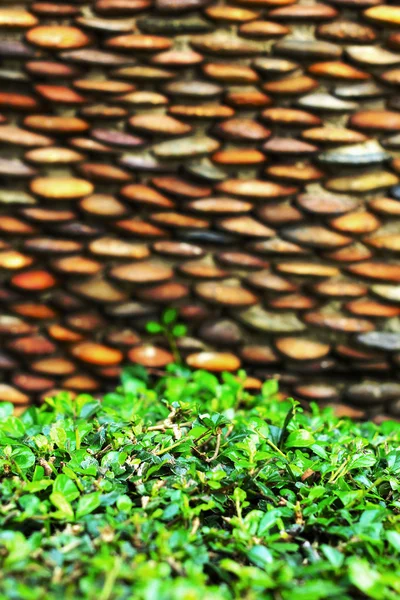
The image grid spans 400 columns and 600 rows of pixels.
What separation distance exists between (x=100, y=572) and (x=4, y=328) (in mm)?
1393

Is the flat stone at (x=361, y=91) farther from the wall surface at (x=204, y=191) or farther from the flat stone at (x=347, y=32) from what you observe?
the flat stone at (x=347, y=32)

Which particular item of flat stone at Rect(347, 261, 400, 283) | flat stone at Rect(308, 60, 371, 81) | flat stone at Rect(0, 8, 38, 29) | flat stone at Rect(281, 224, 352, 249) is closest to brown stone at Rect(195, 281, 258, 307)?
flat stone at Rect(281, 224, 352, 249)

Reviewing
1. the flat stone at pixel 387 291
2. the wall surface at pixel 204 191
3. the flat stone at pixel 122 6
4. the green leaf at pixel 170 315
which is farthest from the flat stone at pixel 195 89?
the flat stone at pixel 387 291

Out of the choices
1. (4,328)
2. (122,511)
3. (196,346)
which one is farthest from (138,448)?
(4,328)

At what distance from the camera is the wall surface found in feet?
6.12

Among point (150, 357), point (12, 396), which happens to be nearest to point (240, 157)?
point (150, 357)

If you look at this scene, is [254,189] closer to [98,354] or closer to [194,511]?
[98,354]

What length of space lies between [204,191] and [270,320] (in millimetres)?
442

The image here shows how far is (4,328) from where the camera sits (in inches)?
79.5

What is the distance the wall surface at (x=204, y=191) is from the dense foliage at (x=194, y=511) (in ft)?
2.48

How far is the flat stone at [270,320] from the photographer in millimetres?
1987

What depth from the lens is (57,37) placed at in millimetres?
1862

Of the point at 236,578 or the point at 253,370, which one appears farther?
the point at 253,370

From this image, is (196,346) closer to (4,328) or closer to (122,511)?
(4,328)
